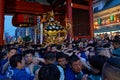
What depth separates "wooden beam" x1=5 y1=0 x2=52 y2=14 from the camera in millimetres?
14094

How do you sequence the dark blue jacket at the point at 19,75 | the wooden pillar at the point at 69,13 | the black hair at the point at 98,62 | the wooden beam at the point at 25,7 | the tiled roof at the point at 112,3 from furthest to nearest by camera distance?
the tiled roof at the point at 112,3
the wooden pillar at the point at 69,13
the wooden beam at the point at 25,7
the dark blue jacket at the point at 19,75
the black hair at the point at 98,62

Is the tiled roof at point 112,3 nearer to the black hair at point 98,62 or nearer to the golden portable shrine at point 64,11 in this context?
the golden portable shrine at point 64,11

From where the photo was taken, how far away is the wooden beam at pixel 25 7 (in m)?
14.1

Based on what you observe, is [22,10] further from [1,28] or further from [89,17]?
[89,17]

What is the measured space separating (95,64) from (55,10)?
1389 cm

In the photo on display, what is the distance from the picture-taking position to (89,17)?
16.0 m

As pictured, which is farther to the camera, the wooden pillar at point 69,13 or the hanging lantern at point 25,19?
the hanging lantern at point 25,19

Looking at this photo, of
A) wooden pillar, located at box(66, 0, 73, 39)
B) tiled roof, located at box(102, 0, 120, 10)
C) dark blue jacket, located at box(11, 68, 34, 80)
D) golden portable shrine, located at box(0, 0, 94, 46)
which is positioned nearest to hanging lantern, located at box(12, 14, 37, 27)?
golden portable shrine, located at box(0, 0, 94, 46)

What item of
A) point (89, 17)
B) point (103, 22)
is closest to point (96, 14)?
point (103, 22)

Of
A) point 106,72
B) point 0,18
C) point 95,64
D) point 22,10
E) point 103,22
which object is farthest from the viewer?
point 103,22

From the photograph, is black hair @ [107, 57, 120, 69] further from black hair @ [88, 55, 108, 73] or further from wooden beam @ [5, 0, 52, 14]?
wooden beam @ [5, 0, 52, 14]

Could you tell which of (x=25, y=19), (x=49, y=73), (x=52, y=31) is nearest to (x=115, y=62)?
(x=49, y=73)

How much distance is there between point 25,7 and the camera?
14891 mm

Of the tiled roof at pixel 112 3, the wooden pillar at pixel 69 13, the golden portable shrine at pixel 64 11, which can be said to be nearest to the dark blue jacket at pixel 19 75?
the golden portable shrine at pixel 64 11
